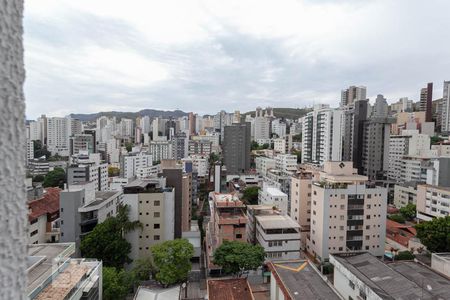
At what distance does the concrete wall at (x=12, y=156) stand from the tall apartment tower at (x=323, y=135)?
2617 centimetres

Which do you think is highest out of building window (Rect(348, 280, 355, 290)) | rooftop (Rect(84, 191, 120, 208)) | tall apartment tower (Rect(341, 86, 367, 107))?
tall apartment tower (Rect(341, 86, 367, 107))

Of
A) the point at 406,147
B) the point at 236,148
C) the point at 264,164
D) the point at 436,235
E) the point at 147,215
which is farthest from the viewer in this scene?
the point at 236,148

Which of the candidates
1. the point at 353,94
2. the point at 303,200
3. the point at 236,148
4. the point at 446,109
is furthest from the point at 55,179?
the point at 446,109

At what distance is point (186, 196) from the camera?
1602 cm

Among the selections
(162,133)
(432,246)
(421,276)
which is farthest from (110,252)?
(162,133)

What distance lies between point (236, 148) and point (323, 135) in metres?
9.24

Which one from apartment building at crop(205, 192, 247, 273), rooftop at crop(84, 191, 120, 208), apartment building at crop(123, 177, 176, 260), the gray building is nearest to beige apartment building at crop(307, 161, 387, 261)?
apartment building at crop(205, 192, 247, 273)

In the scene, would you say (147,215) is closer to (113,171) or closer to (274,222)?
(274,222)

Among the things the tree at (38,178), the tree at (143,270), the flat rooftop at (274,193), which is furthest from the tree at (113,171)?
the tree at (143,270)

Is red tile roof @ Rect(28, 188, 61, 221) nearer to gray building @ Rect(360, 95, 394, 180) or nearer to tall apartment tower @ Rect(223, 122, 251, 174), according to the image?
tall apartment tower @ Rect(223, 122, 251, 174)

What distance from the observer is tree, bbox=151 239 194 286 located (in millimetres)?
9312

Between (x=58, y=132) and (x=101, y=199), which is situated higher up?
(x=58, y=132)

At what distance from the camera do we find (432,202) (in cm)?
1717

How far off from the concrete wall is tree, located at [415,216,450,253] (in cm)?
1528
